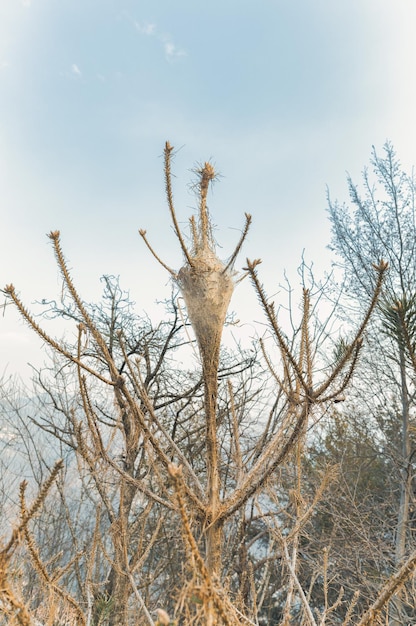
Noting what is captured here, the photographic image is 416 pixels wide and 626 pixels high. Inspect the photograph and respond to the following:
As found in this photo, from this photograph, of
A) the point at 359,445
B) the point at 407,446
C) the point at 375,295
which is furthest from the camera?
the point at 359,445

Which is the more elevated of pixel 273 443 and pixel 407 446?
pixel 407 446

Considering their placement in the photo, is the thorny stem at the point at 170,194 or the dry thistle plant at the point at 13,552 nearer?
the dry thistle plant at the point at 13,552

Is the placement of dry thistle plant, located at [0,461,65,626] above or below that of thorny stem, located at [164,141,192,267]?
below

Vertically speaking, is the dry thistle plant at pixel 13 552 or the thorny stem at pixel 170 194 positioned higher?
the thorny stem at pixel 170 194

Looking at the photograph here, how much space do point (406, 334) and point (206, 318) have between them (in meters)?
1.14

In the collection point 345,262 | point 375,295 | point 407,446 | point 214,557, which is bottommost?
point 214,557

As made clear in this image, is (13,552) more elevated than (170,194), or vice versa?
(170,194)

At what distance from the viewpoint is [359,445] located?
966 centimetres

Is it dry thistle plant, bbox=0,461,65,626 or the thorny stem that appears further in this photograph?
the thorny stem

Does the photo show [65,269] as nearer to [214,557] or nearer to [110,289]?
[214,557]

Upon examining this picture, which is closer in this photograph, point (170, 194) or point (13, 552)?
point (13, 552)

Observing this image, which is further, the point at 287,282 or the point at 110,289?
the point at 110,289

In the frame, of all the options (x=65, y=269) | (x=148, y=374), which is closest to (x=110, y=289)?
(x=148, y=374)

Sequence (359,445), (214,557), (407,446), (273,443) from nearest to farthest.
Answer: (214,557)
(273,443)
(407,446)
(359,445)
